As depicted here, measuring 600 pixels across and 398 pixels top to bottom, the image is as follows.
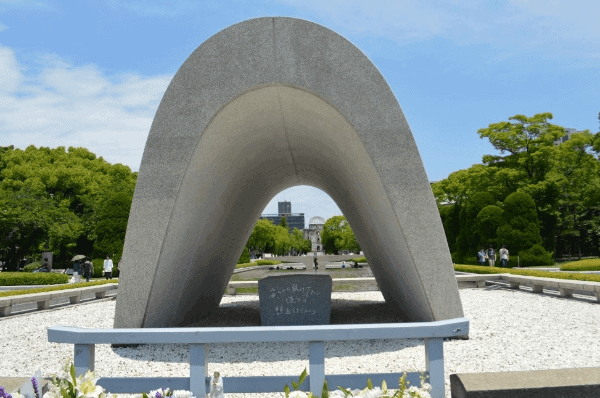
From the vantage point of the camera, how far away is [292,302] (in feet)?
28.6

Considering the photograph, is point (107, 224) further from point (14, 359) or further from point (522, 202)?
point (522, 202)

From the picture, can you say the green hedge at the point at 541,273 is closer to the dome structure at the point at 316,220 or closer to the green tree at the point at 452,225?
the green tree at the point at 452,225

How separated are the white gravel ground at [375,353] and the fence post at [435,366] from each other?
1.85 metres

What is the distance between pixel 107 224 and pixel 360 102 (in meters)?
20.9

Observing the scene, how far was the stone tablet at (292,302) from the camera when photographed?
342 inches

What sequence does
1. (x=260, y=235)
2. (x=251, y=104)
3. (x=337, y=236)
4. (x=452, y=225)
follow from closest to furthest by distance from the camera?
(x=251, y=104) → (x=452, y=225) → (x=260, y=235) → (x=337, y=236)

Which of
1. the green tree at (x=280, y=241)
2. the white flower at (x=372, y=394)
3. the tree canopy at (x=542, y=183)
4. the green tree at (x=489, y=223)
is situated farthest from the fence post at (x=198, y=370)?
the green tree at (x=280, y=241)

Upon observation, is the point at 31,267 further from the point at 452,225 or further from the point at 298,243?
the point at 298,243

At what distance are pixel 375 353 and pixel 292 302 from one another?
2.46 metres

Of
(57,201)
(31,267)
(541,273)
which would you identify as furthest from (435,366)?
(57,201)

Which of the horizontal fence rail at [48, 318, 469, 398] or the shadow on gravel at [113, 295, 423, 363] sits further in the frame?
the shadow on gravel at [113, 295, 423, 363]

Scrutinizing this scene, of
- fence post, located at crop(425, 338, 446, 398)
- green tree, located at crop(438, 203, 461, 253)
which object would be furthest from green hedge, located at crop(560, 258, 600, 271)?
fence post, located at crop(425, 338, 446, 398)

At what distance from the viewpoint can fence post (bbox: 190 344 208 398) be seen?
3111 mm

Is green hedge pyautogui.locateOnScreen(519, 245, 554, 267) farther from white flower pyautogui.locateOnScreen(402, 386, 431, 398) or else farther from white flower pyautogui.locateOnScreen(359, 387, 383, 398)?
white flower pyautogui.locateOnScreen(359, 387, 383, 398)
